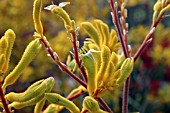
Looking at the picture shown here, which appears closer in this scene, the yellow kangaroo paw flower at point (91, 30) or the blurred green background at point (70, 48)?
the yellow kangaroo paw flower at point (91, 30)

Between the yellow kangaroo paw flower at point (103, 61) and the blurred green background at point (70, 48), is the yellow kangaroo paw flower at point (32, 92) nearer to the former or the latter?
the yellow kangaroo paw flower at point (103, 61)

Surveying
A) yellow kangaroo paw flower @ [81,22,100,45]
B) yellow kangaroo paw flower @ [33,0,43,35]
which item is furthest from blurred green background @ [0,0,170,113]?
yellow kangaroo paw flower @ [33,0,43,35]

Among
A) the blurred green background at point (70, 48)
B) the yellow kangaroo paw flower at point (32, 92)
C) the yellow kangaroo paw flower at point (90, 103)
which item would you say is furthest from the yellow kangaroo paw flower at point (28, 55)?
the blurred green background at point (70, 48)

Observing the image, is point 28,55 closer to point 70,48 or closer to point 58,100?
point 58,100

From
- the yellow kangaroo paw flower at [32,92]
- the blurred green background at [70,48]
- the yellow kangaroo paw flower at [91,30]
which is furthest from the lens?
the blurred green background at [70,48]

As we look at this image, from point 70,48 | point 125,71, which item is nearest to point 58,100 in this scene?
point 125,71

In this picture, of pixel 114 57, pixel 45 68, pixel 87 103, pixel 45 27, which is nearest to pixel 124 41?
pixel 114 57

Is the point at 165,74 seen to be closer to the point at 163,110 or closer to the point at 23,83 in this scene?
the point at 163,110

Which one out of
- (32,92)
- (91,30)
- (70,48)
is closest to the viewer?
(32,92)
